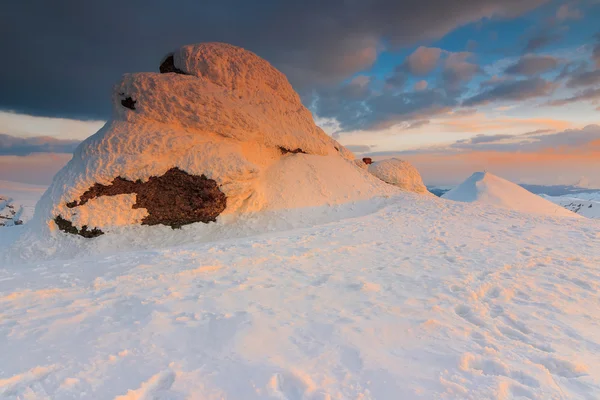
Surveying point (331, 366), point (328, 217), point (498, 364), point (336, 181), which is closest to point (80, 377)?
point (331, 366)

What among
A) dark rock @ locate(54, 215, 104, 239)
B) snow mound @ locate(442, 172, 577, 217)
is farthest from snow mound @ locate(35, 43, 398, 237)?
snow mound @ locate(442, 172, 577, 217)

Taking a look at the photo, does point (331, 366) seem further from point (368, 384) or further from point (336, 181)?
point (336, 181)

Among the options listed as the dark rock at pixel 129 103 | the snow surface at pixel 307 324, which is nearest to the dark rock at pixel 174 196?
the dark rock at pixel 129 103

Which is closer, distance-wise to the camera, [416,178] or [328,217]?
[328,217]

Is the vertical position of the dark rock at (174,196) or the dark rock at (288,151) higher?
the dark rock at (288,151)

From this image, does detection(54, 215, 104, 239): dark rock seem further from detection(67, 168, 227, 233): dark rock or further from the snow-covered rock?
the snow-covered rock

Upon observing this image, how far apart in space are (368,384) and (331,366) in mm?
362

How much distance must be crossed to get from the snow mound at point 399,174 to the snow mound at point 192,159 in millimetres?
3562

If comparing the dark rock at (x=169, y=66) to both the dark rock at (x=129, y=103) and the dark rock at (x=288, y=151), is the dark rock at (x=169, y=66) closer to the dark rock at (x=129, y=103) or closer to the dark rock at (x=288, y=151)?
the dark rock at (x=129, y=103)

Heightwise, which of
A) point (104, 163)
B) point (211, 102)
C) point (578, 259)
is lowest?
point (578, 259)

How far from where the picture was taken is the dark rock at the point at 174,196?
10.2m

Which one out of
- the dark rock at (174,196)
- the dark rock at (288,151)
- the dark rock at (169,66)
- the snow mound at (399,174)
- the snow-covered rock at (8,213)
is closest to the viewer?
the dark rock at (174,196)

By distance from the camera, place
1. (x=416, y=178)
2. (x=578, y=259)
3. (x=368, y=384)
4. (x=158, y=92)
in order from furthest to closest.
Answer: (x=416, y=178), (x=158, y=92), (x=578, y=259), (x=368, y=384)

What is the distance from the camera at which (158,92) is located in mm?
10969
